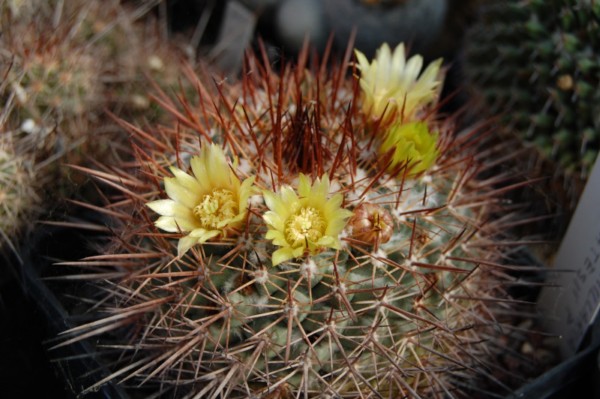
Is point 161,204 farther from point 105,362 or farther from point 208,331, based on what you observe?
point 105,362

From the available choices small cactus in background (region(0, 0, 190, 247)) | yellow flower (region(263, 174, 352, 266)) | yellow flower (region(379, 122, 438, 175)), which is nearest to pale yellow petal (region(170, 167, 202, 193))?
yellow flower (region(263, 174, 352, 266))

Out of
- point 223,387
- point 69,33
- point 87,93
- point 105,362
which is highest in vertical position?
point 69,33

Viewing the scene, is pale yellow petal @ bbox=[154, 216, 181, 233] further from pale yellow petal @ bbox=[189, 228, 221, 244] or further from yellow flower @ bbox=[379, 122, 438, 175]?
yellow flower @ bbox=[379, 122, 438, 175]

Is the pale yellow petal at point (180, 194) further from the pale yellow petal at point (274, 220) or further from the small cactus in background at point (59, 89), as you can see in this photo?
the small cactus in background at point (59, 89)

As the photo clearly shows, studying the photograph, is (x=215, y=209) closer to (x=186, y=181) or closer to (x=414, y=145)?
(x=186, y=181)

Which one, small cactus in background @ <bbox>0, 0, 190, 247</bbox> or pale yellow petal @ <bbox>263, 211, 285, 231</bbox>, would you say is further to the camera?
small cactus in background @ <bbox>0, 0, 190, 247</bbox>

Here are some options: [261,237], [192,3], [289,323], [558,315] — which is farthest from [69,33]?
[558,315]
